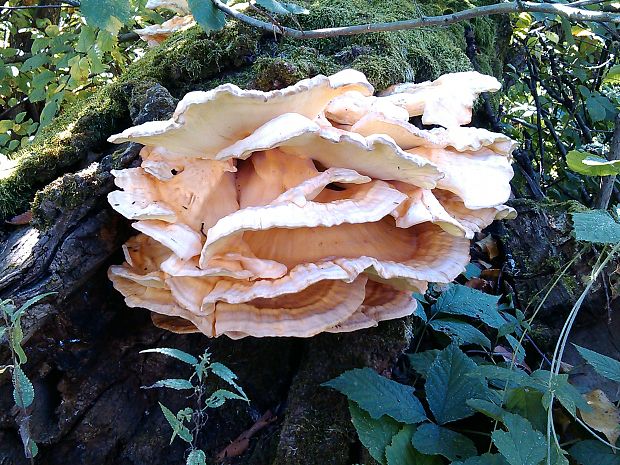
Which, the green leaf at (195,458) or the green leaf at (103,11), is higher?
the green leaf at (103,11)

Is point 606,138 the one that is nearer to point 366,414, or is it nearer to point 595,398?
point 595,398

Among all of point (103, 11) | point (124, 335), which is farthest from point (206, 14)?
point (124, 335)

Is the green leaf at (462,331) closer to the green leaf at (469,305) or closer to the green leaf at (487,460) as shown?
the green leaf at (469,305)

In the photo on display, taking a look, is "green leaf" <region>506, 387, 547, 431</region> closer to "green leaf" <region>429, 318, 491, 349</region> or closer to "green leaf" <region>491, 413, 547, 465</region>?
"green leaf" <region>491, 413, 547, 465</region>

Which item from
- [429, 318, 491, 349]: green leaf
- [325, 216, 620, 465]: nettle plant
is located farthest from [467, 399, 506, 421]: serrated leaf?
[429, 318, 491, 349]: green leaf

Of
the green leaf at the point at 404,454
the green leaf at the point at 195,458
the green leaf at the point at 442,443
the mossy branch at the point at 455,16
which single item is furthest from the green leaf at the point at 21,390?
the mossy branch at the point at 455,16

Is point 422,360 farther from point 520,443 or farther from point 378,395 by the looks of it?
point 520,443
